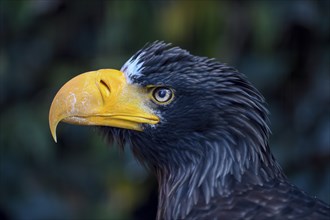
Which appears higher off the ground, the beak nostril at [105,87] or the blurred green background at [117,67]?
the beak nostril at [105,87]

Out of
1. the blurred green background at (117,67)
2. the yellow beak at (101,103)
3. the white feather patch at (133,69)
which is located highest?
the white feather patch at (133,69)

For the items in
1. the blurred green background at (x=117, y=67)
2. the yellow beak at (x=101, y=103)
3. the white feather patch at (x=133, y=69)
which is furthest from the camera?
the blurred green background at (x=117, y=67)

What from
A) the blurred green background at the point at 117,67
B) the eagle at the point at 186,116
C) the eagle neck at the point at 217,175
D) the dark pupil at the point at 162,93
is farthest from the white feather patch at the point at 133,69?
the blurred green background at the point at 117,67

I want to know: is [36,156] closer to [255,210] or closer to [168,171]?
[168,171]

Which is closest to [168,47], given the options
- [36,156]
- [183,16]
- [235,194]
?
[235,194]

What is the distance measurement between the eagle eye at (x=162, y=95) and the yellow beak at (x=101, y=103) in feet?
0.12

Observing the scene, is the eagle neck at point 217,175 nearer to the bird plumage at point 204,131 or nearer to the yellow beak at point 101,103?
the bird plumage at point 204,131

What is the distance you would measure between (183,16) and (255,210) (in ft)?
9.35

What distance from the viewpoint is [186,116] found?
13.9 ft

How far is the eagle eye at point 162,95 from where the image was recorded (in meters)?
4.23

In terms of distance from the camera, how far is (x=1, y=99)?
729 centimetres

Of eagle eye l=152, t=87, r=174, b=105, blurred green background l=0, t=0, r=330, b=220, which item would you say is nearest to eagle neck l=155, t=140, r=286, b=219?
eagle eye l=152, t=87, r=174, b=105

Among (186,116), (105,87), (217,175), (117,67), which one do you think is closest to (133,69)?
(105,87)

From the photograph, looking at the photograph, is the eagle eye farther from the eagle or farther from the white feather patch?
the white feather patch
